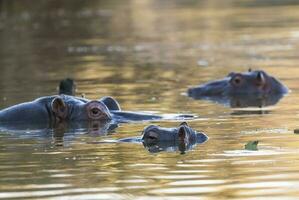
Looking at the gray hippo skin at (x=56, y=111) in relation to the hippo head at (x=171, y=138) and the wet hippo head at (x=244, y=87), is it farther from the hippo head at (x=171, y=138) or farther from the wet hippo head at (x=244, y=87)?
the wet hippo head at (x=244, y=87)

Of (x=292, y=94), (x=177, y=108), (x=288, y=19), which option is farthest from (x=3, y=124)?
(x=288, y=19)

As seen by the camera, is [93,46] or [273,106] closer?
[273,106]

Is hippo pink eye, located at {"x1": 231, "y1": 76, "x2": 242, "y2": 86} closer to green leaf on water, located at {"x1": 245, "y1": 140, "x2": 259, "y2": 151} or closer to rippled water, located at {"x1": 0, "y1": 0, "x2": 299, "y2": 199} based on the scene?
rippled water, located at {"x1": 0, "y1": 0, "x2": 299, "y2": 199}

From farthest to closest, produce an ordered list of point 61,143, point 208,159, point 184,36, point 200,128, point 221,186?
point 184,36 < point 200,128 < point 61,143 < point 208,159 < point 221,186

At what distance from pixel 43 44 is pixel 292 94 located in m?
14.2

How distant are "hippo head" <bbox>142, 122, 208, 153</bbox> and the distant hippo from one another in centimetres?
178

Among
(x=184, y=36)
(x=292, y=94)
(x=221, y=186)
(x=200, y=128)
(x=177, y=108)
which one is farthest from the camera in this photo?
Result: (x=184, y=36)

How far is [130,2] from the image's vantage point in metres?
55.2

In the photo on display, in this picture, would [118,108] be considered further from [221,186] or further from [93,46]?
[93,46]

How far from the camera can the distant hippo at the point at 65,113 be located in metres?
11.9

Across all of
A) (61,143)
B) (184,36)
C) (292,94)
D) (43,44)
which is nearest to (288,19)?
(184,36)

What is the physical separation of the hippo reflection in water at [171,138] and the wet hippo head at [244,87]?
15.6 feet

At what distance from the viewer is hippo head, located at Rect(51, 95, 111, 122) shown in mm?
11883

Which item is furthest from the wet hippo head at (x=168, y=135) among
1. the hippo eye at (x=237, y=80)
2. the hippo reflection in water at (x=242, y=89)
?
the hippo eye at (x=237, y=80)
